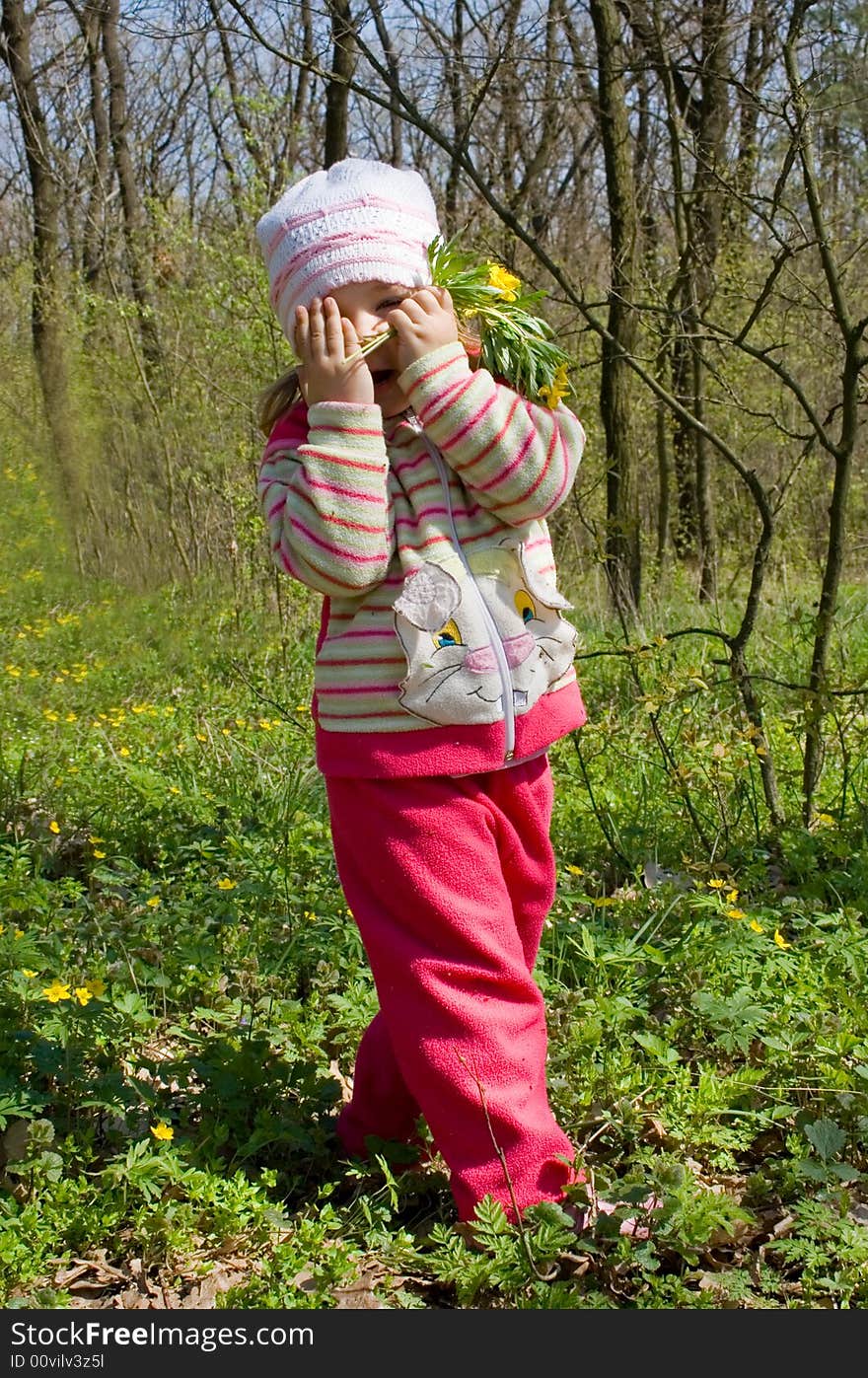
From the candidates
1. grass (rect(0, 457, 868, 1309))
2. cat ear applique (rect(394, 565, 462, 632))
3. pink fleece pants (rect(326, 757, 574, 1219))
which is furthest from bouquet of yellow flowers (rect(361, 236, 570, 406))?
grass (rect(0, 457, 868, 1309))

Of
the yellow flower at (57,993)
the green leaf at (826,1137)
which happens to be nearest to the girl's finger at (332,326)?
the yellow flower at (57,993)

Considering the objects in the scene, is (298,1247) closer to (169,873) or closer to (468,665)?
(468,665)

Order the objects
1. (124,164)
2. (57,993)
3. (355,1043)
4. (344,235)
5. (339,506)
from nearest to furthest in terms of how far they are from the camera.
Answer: (339,506) → (344,235) → (57,993) → (355,1043) → (124,164)

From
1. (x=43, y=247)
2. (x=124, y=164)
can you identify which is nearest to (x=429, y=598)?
(x=43, y=247)

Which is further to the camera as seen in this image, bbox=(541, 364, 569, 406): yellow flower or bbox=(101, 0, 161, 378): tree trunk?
bbox=(101, 0, 161, 378): tree trunk

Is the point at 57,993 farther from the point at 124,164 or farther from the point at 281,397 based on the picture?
the point at 124,164

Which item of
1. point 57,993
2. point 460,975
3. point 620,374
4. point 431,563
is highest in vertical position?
point 620,374

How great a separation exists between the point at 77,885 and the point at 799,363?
33.7 ft

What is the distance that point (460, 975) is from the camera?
6.34ft

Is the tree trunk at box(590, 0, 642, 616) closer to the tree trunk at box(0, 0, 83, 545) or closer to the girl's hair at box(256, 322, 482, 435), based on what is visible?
the girl's hair at box(256, 322, 482, 435)

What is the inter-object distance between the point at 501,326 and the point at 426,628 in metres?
0.54

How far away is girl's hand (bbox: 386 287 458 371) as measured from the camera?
1899 millimetres

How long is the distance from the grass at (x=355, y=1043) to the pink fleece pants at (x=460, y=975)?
4.1 inches

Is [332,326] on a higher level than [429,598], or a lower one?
higher
